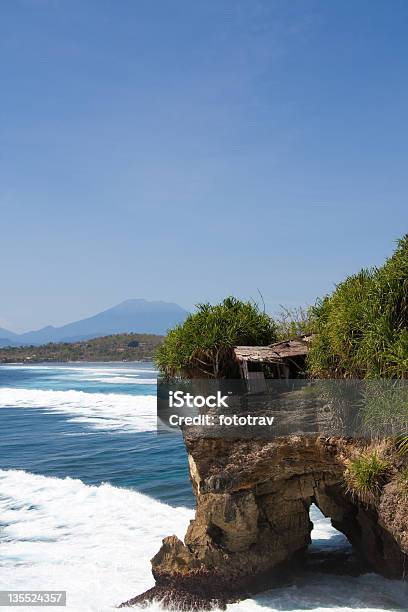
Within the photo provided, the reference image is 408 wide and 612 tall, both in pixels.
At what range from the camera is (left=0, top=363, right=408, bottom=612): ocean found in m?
13.3

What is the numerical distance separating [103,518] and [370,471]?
12.2 metres

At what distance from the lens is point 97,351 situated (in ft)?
509

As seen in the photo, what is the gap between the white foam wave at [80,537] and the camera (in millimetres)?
14742

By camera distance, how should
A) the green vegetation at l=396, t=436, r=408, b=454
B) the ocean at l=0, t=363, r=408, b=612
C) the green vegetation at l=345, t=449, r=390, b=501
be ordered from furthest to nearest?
the ocean at l=0, t=363, r=408, b=612 < the green vegetation at l=345, t=449, r=390, b=501 < the green vegetation at l=396, t=436, r=408, b=454

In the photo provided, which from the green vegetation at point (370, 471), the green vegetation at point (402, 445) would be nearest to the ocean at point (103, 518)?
the green vegetation at point (370, 471)

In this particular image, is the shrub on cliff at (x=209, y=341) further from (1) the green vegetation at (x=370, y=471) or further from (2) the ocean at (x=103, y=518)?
(2) the ocean at (x=103, y=518)

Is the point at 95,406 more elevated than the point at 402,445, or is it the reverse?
the point at 402,445

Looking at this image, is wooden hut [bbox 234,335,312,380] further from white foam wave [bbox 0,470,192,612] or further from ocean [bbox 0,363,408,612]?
white foam wave [bbox 0,470,192,612]

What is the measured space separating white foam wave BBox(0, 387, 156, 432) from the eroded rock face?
81.1ft

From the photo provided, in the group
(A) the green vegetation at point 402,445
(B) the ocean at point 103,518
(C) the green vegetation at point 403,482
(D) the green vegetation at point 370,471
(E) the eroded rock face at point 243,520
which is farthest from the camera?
(B) the ocean at point 103,518

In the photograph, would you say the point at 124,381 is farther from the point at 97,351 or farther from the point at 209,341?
the point at 97,351

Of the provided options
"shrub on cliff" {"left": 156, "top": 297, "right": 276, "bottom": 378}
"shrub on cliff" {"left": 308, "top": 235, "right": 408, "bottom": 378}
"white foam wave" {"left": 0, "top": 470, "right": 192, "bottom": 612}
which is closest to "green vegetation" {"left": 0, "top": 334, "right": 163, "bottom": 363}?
"white foam wave" {"left": 0, "top": 470, "right": 192, "bottom": 612}

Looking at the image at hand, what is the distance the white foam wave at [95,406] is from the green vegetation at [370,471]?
2742 centimetres

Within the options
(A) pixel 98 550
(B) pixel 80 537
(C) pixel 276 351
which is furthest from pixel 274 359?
(B) pixel 80 537
